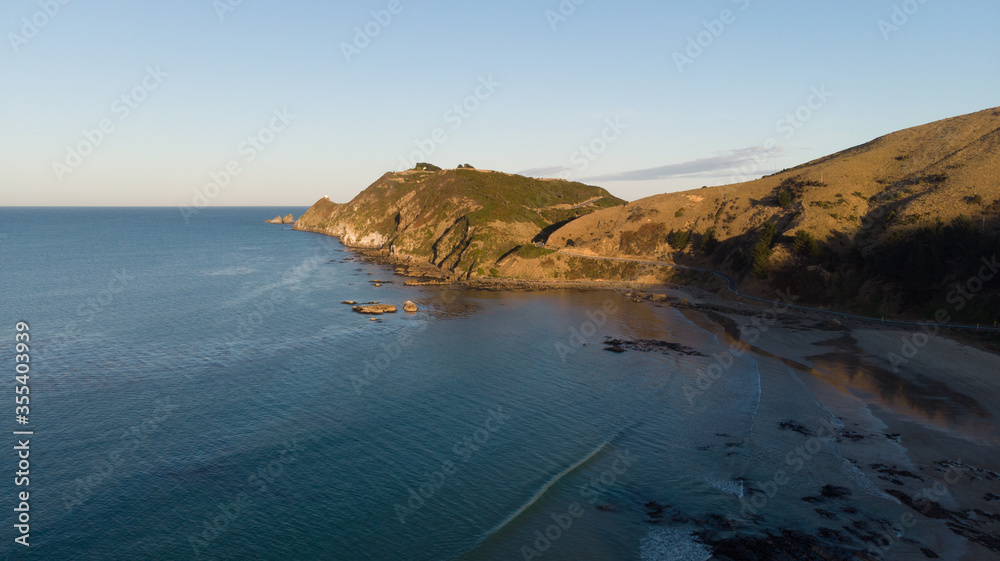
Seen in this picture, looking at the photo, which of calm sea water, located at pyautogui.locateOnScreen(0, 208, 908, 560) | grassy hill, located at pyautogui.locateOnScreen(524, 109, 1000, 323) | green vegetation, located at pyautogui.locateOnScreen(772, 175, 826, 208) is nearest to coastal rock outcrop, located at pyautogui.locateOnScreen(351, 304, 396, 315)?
calm sea water, located at pyautogui.locateOnScreen(0, 208, 908, 560)

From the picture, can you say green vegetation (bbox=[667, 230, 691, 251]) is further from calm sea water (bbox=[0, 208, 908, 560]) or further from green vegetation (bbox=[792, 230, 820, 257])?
calm sea water (bbox=[0, 208, 908, 560])

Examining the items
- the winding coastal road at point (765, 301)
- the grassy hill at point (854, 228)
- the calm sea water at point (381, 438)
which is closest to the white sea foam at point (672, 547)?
the calm sea water at point (381, 438)

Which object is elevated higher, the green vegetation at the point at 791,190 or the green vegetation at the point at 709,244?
the green vegetation at the point at 791,190

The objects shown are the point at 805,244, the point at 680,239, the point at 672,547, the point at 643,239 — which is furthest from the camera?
the point at 643,239

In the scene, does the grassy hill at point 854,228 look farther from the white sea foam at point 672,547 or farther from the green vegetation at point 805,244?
the white sea foam at point 672,547

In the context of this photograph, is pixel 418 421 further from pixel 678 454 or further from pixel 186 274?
pixel 186 274

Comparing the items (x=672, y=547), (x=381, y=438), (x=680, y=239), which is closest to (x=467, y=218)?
(x=680, y=239)

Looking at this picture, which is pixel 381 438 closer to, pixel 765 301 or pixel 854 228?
pixel 765 301
